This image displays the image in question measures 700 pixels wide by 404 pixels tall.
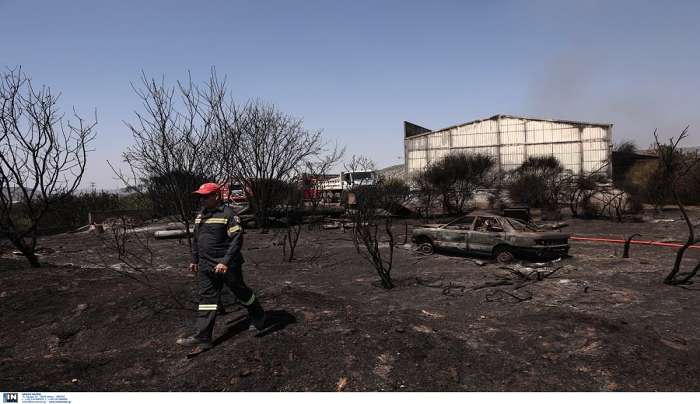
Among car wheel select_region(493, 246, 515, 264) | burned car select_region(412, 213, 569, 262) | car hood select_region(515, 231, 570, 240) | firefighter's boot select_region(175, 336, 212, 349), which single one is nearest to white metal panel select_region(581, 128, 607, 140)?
burned car select_region(412, 213, 569, 262)

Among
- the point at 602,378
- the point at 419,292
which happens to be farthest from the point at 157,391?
the point at 419,292

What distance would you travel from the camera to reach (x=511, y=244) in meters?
9.37

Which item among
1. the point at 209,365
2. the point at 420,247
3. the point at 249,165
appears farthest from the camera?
the point at 249,165

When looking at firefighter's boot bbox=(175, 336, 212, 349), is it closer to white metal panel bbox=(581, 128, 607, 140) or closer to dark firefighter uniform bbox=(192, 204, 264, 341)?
dark firefighter uniform bbox=(192, 204, 264, 341)

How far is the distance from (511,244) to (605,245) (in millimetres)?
5053

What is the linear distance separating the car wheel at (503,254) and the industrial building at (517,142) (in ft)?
70.3

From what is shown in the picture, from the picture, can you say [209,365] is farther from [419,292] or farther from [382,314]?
[419,292]

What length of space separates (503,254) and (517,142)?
73.3 ft

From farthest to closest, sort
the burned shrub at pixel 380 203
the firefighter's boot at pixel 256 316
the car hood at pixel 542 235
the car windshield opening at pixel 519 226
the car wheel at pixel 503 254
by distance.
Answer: the burned shrub at pixel 380 203 → the car windshield opening at pixel 519 226 → the car wheel at pixel 503 254 → the car hood at pixel 542 235 → the firefighter's boot at pixel 256 316

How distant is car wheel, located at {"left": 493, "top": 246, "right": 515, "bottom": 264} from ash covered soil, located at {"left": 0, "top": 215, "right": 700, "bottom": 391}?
96cm

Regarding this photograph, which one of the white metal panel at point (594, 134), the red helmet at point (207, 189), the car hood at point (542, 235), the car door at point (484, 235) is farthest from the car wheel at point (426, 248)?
the white metal panel at point (594, 134)

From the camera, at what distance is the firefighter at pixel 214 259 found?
4258 mm

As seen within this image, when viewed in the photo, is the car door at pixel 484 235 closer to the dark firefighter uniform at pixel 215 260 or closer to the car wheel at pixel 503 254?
the car wheel at pixel 503 254

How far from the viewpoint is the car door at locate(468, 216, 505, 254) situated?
966 centimetres
